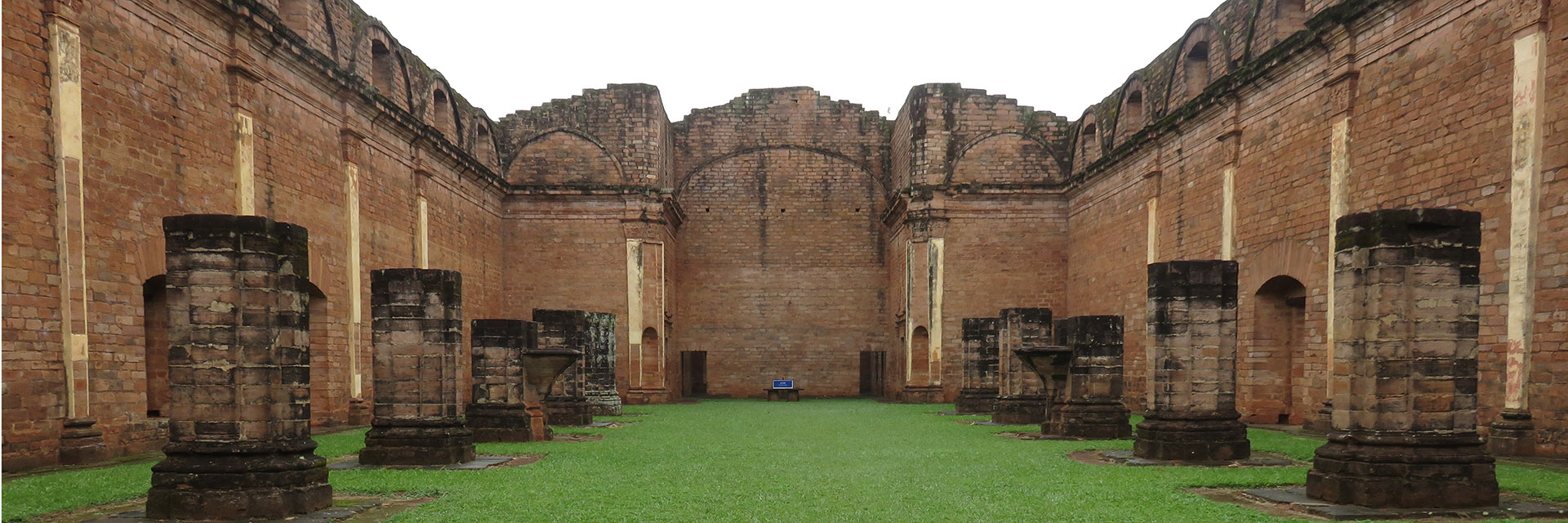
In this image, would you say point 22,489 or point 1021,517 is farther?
point 22,489

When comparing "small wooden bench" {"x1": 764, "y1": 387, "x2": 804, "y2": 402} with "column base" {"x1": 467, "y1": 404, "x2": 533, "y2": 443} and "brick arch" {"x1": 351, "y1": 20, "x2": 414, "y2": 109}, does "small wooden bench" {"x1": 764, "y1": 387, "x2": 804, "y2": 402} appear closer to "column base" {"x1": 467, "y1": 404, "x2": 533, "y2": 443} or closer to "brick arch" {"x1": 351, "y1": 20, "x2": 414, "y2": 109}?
"brick arch" {"x1": 351, "y1": 20, "x2": 414, "y2": 109}

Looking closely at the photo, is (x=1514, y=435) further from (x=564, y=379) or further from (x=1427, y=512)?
(x=564, y=379)

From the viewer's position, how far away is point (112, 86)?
10297 mm

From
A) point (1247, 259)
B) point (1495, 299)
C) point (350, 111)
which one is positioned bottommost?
point (1495, 299)

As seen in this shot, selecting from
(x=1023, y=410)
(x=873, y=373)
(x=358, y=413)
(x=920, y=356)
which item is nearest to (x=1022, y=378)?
(x=1023, y=410)

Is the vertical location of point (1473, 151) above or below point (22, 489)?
above

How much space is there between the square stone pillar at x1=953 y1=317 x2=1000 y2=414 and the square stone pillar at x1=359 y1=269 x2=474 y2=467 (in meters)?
12.1

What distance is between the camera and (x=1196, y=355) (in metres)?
10.3

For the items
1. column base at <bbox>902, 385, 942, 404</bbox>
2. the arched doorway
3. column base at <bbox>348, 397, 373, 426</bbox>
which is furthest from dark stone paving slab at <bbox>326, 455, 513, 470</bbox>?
column base at <bbox>902, 385, 942, 404</bbox>

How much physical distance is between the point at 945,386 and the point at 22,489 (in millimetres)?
19345

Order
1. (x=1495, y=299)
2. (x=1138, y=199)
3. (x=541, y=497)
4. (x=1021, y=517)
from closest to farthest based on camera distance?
(x=1021, y=517) → (x=541, y=497) → (x=1495, y=299) → (x=1138, y=199)

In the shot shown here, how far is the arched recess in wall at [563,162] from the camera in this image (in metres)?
24.4

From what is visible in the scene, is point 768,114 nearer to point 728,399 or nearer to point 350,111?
point 728,399

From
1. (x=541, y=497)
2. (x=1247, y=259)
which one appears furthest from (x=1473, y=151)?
(x=541, y=497)
